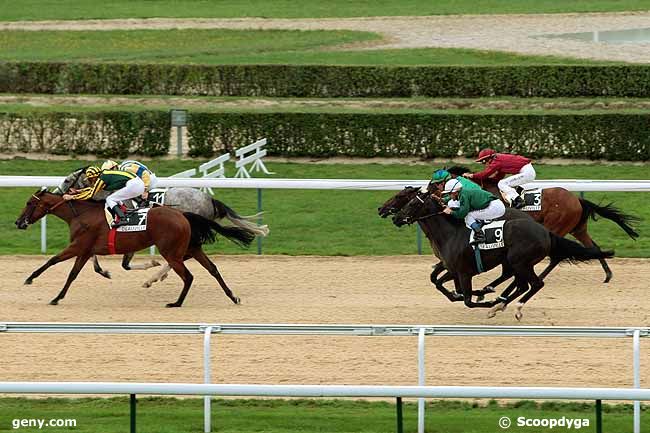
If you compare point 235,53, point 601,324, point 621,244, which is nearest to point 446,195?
point 601,324

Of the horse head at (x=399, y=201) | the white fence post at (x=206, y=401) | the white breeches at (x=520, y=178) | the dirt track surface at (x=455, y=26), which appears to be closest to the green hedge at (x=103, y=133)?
the white breeches at (x=520, y=178)

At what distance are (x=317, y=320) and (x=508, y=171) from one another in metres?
2.38

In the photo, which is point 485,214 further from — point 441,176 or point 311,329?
point 311,329

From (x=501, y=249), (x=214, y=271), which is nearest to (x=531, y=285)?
(x=501, y=249)

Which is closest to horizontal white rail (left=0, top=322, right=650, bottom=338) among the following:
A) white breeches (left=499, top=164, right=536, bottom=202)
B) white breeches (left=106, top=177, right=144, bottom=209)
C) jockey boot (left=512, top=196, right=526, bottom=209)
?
white breeches (left=106, top=177, right=144, bottom=209)

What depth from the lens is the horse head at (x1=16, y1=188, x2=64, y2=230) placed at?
11273mm

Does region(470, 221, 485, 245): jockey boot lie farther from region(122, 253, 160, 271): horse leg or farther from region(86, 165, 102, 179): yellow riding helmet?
region(86, 165, 102, 179): yellow riding helmet

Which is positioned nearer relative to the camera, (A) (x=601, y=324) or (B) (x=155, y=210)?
(A) (x=601, y=324)

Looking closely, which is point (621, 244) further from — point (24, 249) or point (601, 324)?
point (24, 249)

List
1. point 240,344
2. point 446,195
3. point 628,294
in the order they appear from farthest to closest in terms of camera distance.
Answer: point 628,294 < point 446,195 < point 240,344

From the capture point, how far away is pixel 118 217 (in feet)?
36.2

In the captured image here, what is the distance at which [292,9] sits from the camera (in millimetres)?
32156

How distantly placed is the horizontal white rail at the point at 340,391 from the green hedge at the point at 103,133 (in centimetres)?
1111

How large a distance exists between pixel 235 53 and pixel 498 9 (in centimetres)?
835
